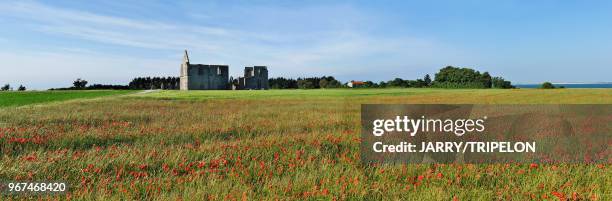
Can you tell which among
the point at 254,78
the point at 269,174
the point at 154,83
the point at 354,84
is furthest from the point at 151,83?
the point at 269,174

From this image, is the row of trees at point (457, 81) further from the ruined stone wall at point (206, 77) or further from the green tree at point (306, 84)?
the ruined stone wall at point (206, 77)

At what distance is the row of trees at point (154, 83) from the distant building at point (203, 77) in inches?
536

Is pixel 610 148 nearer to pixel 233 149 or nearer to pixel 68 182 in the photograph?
pixel 233 149

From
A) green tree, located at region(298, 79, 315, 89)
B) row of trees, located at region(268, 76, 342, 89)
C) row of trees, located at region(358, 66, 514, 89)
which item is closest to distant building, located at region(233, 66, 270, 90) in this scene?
row of trees, located at region(268, 76, 342, 89)

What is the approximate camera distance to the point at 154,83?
10912cm

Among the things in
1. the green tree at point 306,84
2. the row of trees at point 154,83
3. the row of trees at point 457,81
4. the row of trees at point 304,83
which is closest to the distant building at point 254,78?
the row of trees at point 304,83

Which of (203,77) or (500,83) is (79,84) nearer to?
(203,77)

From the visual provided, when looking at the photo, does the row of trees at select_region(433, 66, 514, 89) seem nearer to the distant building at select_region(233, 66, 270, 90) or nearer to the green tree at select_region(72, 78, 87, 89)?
the distant building at select_region(233, 66, 270, 90)

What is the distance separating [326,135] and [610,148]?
6.69 meters

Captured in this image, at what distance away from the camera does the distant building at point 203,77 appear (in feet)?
305

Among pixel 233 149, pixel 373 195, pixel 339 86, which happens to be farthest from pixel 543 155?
pixel 339 86

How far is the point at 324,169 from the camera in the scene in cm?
695

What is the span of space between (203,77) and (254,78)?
17873 mm

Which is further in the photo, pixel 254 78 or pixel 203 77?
pixel 203 77
